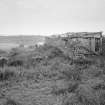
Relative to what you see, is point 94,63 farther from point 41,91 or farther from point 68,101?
point 68,101

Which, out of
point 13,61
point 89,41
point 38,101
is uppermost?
point 89,41

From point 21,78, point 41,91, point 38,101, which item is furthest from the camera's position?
point 21,78

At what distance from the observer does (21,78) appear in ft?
25.8

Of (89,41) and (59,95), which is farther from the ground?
(89,41)

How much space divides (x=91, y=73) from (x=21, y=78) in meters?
4.29

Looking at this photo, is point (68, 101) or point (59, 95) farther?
point (59, 95)

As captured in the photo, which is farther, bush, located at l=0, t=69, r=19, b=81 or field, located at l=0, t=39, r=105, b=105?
bush, located at l=0, t=69, r=19, b=81

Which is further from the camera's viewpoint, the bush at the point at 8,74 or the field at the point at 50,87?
the bush at the point at 8,74

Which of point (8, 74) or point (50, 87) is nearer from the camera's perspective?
point (50, 87)

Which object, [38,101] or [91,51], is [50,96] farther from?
[91,51]

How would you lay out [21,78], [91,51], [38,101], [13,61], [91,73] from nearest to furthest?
[38,101]
[21,78]
[91,73]
[13,61]
[91,51]

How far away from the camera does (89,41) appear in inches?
530

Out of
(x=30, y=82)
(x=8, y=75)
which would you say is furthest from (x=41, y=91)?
(x=8, y=75)

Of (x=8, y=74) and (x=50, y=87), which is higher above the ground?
(x=8, y=74)
